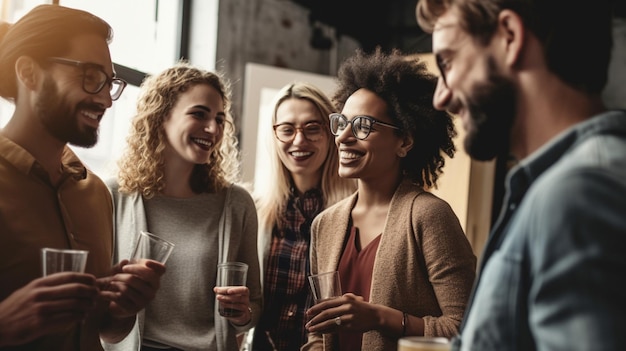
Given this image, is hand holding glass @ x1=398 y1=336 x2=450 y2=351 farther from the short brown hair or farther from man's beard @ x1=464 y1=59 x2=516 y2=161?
the short brown hair

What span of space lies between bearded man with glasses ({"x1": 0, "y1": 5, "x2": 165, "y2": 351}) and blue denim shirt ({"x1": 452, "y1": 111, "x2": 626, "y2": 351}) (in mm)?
1004

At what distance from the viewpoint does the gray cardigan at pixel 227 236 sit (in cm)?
234

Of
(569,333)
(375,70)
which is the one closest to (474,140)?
(569,333)

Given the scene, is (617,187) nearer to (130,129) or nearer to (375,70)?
(375,70)

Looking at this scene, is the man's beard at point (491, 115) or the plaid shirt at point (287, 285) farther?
the plaid shirt at point (287, 285)

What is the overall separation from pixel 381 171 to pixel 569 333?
54.4 inches

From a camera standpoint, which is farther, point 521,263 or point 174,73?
point 174,73

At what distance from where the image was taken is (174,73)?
2.67 metres

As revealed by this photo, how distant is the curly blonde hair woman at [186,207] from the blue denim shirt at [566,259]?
1.41 meters

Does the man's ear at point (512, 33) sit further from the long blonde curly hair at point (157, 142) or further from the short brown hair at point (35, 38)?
the long blonde curly hair at point (157, 142)

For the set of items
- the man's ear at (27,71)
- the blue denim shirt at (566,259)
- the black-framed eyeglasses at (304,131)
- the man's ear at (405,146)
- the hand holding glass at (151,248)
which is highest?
the man's ear at (27,71)

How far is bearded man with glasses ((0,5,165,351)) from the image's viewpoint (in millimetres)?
1609

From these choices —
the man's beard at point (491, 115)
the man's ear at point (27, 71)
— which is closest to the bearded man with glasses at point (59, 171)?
the man's ear at point (27, 71)

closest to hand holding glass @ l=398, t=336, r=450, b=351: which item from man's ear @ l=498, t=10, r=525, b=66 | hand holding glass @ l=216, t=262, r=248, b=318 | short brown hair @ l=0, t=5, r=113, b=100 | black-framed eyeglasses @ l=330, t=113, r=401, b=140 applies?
man's ear @ l=498, t=10, r=525, b=66
